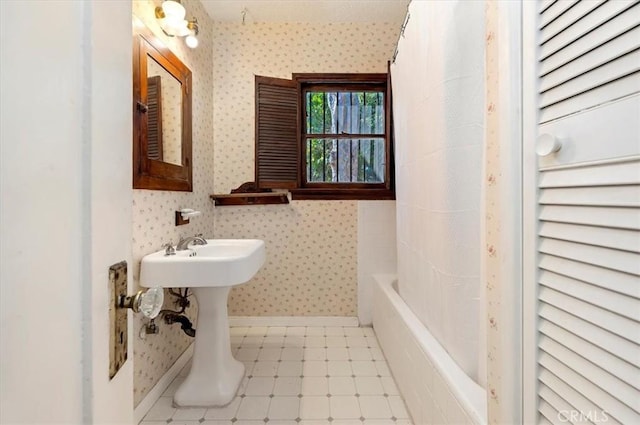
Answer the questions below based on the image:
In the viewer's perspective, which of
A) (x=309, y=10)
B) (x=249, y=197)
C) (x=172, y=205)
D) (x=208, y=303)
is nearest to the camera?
(x=208, y=303)

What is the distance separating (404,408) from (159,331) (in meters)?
1.41

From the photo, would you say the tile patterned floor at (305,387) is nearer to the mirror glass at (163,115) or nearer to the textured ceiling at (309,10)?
the mirror glass at (163,115)

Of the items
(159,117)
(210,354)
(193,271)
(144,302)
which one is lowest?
(210,354)

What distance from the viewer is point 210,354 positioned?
70.6 inches

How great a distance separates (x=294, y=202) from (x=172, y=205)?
1.03 meters

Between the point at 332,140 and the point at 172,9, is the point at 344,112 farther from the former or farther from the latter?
the point at 172,9

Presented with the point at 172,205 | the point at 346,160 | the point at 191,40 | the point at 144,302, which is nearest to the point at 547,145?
the point at 144,302

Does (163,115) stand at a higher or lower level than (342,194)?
higher

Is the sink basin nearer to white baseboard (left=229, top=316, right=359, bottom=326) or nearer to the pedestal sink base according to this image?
the pedestal sink base

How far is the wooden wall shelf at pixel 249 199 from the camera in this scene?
2658 mm

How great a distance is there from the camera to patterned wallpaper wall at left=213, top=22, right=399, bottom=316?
2.73 m

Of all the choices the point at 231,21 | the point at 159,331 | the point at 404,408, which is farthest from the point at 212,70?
the point at 404,408

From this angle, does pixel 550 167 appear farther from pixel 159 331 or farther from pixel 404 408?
pixel 159 331

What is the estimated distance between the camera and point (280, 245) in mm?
2773
